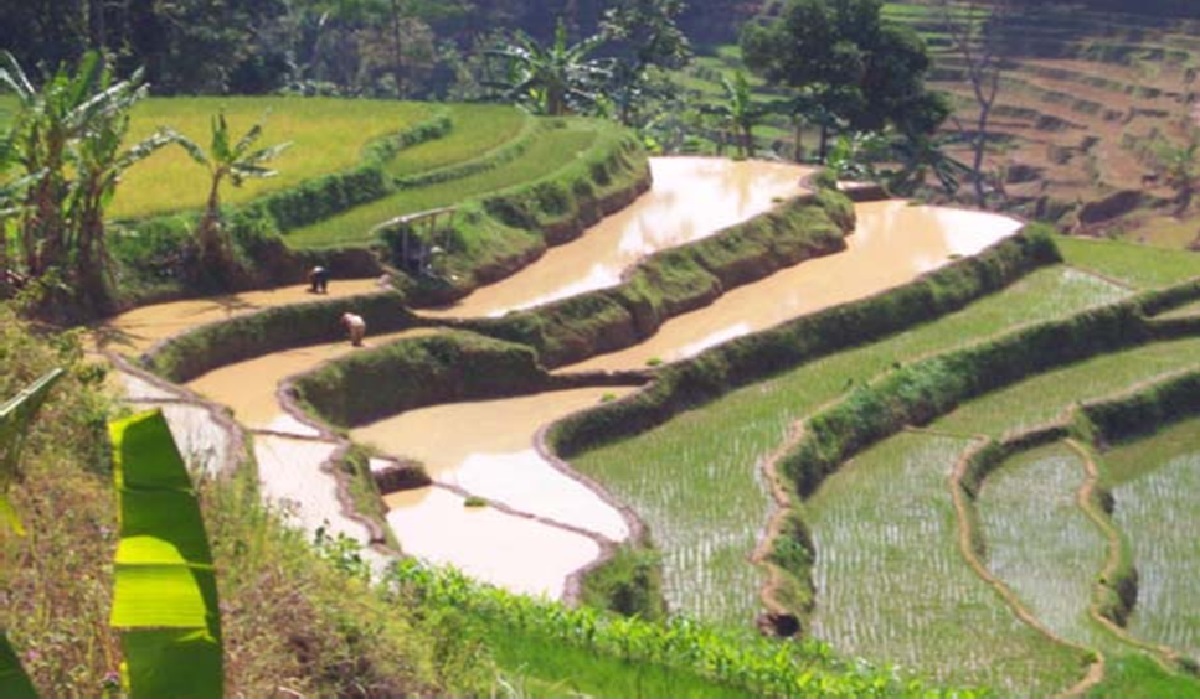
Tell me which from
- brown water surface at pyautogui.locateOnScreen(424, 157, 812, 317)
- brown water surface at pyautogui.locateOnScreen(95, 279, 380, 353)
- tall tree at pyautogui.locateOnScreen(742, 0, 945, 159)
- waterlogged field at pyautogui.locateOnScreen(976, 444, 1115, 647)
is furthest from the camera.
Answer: tall tree at pyautogui.locateOnScreen(742, 0, 945, 159)

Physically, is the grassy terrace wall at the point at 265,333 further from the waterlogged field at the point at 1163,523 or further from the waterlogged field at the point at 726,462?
the waterlogged field at the point at 1163,523

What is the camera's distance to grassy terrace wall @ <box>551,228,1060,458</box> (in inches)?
719

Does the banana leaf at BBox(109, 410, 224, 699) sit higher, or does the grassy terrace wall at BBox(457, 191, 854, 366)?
the banana leaf at BBox(109, 410, 224, 699)

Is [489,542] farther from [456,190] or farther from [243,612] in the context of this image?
[456,190]

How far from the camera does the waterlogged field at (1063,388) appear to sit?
1997cm

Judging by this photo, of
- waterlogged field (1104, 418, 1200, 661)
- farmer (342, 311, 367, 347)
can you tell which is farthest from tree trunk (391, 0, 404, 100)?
waterlogged field (1104, 418, 1200, 661)

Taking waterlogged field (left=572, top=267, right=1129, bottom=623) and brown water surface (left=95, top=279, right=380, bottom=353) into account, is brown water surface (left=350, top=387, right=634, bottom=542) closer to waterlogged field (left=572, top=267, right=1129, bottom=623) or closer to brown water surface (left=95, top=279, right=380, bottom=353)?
waterlogged field (left=572, top=267, right=1129, bottom=623)

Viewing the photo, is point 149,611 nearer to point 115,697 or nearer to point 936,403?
point 115,697

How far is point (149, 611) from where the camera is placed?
6.11m

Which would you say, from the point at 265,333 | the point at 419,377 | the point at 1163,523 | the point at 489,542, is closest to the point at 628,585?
the point at 489,542

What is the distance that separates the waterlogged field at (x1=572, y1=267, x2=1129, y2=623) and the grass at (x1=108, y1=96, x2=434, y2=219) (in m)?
4.69

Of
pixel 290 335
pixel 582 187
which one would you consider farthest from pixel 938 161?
pixel 290 335

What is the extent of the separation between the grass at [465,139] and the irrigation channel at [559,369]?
5.77ft

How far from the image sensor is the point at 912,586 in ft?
50.1
